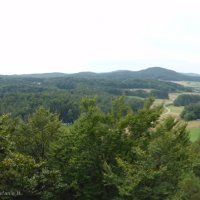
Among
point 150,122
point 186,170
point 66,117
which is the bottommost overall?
point 66,117

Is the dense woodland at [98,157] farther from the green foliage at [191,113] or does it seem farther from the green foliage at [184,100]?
the green foliage at [184,100]

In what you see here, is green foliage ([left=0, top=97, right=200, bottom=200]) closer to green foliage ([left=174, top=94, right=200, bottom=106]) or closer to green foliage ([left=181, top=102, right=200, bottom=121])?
green foliage ([left=181, top=102, right=200, bottom=121])

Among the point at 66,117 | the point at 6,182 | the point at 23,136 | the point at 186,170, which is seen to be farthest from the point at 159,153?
the point at 66,117

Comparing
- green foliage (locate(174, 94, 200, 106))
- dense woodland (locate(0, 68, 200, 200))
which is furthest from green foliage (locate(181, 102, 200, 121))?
dense woodland (locate(0, 68, 200, 200))

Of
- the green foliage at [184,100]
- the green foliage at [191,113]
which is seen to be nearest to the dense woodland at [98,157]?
the green foliage at [191,113]

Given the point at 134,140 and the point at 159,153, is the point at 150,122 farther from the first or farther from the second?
the point at 159,153

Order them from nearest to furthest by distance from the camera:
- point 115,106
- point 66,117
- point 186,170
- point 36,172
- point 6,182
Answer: point 6,182, point 36,172, point 186,170, point 115,106, point 66,117

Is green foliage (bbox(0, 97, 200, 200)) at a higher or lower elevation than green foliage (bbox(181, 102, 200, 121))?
higher

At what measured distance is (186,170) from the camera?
83.3 ft

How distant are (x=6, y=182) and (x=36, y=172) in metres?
2.29

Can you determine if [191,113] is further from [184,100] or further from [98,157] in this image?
[98,157]

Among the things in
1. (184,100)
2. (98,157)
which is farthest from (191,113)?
(98,157)

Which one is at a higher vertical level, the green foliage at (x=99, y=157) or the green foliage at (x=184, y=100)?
the green foliage at (x=99, y=157)

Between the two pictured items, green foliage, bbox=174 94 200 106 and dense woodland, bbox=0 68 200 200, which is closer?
dense woodland, bbox=0 68 200 200
